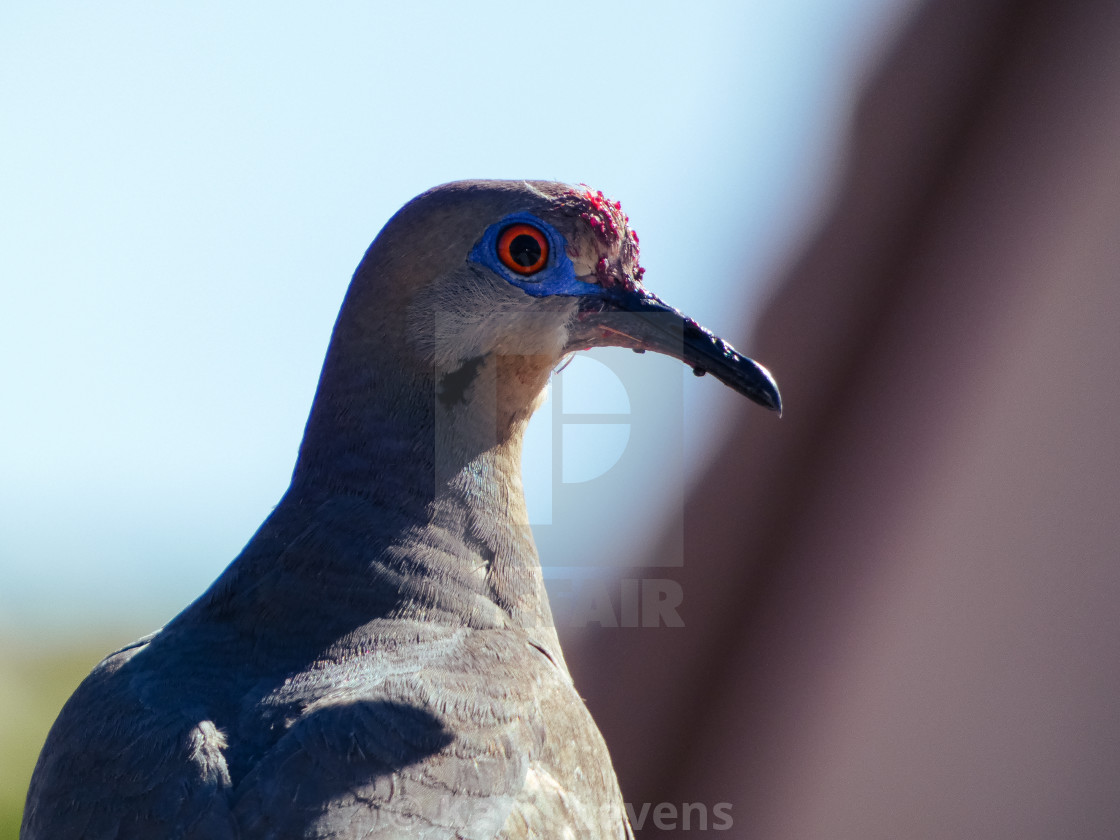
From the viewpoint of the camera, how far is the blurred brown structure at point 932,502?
3.64 metres

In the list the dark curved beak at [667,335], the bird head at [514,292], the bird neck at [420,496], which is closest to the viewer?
the bird neck at [420,496]

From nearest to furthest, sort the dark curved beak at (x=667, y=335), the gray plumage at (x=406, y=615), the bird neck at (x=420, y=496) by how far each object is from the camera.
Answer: the gray plumage at (x=406, y=615) → the bird neck at (x=420, y=496) → the dark curved beak at (x=667, y=335)

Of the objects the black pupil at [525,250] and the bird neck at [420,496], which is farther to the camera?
the black pupil at [525,250]

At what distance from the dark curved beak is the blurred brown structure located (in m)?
0.99

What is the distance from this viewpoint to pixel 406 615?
7.80ft

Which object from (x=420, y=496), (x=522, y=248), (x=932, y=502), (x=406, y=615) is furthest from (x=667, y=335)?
(x=932, y=502)

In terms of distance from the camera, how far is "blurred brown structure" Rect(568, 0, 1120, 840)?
143 inches

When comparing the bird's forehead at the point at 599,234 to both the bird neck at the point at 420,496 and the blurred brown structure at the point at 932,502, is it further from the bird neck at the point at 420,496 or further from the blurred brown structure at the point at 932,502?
the blurred brown structure at the point at 932,502

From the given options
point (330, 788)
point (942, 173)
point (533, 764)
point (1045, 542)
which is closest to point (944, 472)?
point (1045, 542)

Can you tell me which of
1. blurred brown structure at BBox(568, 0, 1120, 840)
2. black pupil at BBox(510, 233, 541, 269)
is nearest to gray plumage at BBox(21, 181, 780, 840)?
black pupil at BBox(510, 233, 541, 269)

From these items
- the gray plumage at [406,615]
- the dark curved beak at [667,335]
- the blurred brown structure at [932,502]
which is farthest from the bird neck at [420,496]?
the blurred brown structure at [932,502]

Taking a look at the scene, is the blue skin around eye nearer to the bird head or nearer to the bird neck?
the bird head

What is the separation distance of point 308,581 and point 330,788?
0.57m

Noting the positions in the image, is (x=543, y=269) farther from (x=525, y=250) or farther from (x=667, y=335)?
(x=667, y=335)
